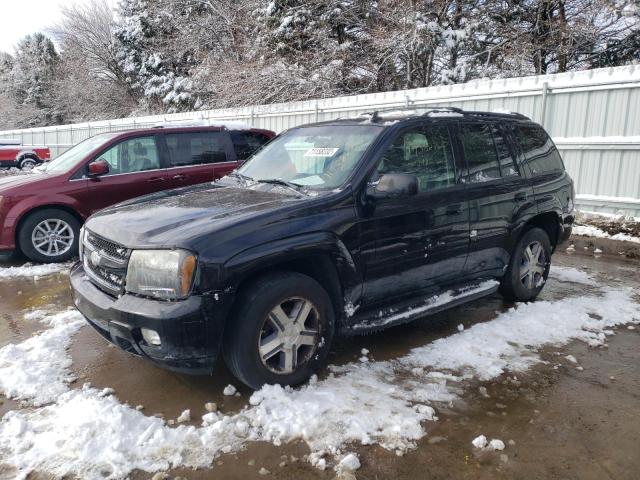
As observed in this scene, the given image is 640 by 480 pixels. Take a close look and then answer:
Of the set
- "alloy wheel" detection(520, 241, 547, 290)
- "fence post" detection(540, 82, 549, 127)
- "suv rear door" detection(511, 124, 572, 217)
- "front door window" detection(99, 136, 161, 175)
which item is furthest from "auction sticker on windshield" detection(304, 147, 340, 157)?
"fence post" detection(540, 82, 549, 127)

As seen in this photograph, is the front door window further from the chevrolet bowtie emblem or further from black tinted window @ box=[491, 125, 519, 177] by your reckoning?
black tinted window @ box=[491, 125, 519, 177]

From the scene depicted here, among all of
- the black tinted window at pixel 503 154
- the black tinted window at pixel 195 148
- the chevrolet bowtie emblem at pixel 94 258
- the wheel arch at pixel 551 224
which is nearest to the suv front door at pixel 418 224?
the black tinted window at pixel 503 154

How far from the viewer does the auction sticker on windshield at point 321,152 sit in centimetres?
404

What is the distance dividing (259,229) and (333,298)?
2.53 feet

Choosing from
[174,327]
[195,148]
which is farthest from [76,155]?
[174,327]

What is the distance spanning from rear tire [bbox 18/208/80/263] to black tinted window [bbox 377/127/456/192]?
16.2 ft

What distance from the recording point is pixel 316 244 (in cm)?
A: 337

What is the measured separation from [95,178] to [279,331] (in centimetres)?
484

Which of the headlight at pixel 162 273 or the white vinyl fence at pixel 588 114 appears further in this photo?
the white vinyl fence at pixel 588 114

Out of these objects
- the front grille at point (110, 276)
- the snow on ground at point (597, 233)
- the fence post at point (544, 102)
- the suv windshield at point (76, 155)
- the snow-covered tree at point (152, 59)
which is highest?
the snow-covered tree at point (152, 59)

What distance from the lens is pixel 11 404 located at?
10.8 ft

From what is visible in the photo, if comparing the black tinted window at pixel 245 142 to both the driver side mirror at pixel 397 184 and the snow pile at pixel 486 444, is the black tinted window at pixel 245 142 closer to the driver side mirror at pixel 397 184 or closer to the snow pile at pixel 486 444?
the driver side mirror at pixel 397 184

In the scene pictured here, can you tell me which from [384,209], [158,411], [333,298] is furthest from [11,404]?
[384,209]

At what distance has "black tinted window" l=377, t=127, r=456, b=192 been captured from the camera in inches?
156
